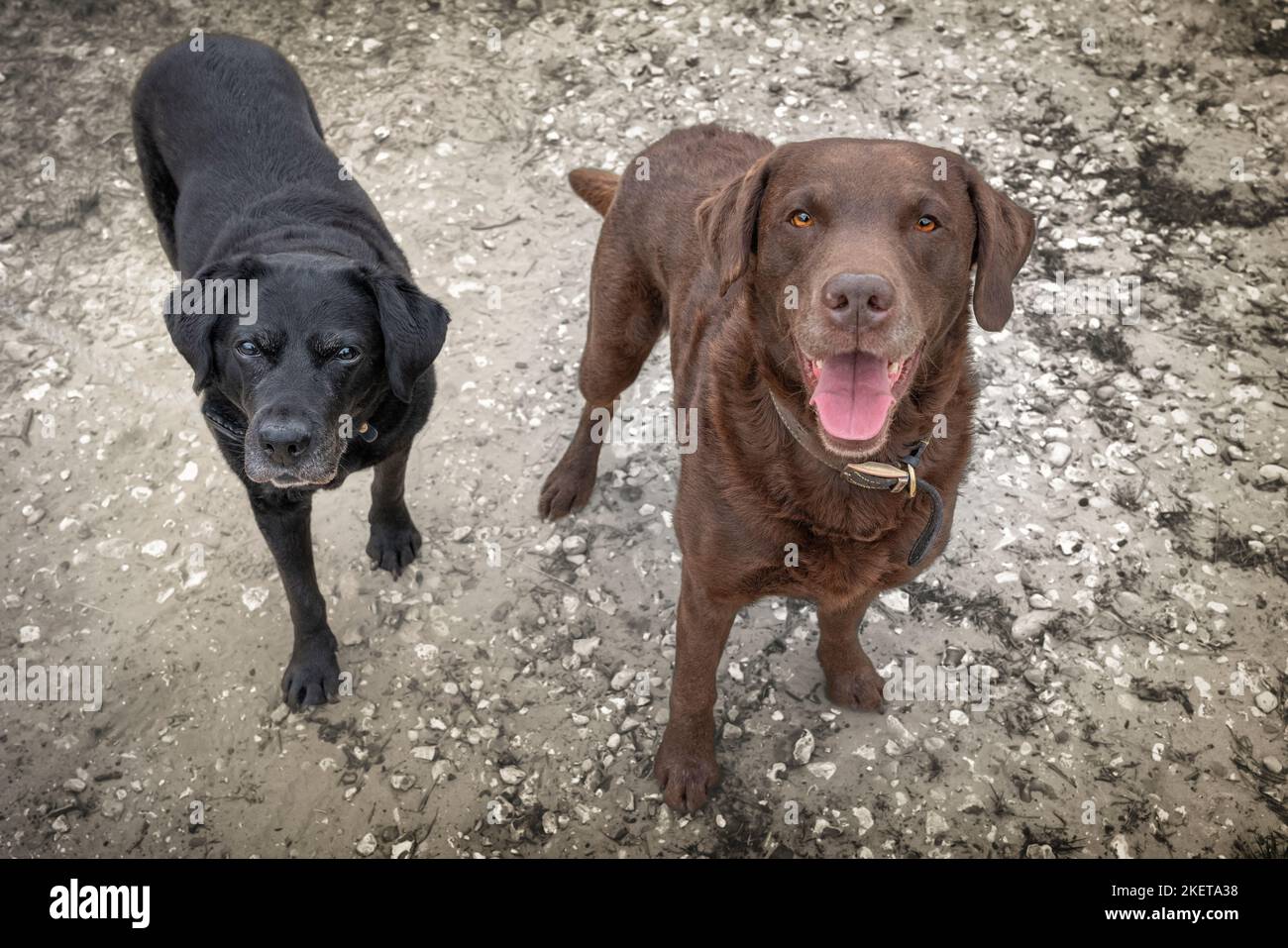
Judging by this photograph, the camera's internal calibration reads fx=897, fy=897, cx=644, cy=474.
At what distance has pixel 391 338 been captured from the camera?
299 cm

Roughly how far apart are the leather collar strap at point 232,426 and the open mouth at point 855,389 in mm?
1622

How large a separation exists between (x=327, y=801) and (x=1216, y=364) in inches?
175

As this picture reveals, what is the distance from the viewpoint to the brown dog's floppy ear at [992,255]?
2.44 m

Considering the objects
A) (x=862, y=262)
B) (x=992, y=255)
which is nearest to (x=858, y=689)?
(x=992, y=255)

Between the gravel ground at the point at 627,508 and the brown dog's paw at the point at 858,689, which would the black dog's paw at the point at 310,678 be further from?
the brown dog's paw at the point at 858,689

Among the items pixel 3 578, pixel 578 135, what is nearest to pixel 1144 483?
pixel 578 135

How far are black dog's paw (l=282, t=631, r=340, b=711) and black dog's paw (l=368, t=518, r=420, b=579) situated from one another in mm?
437

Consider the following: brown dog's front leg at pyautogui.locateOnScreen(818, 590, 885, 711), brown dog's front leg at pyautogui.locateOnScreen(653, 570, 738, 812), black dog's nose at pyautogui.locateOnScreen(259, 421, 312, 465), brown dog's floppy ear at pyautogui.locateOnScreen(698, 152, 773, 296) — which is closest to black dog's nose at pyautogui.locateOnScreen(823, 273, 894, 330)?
brown dog's floppy ear at pyautogui.locateOnScreen(698, 152, 773, 296)

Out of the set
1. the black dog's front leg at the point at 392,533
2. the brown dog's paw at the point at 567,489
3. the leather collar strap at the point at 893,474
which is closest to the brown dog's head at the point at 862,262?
the leather collar strap at the point at 893,474

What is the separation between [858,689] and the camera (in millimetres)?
3441

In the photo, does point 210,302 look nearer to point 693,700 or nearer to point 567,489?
point 567,489

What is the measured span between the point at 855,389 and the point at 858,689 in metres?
1.56

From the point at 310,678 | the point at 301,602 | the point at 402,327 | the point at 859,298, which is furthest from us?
the point at 310,678

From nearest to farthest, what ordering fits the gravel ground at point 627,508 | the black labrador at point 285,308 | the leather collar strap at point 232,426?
the black labrador at point 285,308 < the leather collar strap at point 232,426 < the gravel ground at point 627,508
